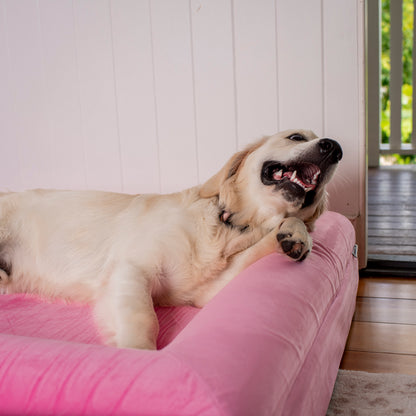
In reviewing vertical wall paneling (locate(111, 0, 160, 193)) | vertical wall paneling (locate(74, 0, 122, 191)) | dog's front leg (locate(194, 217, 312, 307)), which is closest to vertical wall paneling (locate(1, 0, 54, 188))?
vertical wall paneling (locate(74, 0, 122, 191))

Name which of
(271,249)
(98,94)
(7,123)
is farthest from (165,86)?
(271,249)

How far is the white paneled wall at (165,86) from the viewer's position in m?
2.44

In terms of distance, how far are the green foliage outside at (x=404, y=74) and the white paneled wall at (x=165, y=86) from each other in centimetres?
430

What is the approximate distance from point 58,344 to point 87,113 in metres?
2.08

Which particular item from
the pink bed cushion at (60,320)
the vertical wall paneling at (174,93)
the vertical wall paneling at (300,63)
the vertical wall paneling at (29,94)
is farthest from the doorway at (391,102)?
the pink bed cushion at (60,320)

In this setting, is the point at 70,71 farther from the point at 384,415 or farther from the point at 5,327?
the point at 384,415

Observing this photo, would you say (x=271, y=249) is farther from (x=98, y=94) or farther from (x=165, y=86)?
(x=98, y=94)

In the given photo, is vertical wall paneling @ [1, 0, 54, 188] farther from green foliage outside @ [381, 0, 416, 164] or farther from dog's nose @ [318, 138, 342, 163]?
green foliage outside @ [381, 0, 416, 164]

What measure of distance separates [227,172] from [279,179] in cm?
19

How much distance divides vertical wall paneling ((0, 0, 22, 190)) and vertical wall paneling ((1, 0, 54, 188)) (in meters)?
0.02

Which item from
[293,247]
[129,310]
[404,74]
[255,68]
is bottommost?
[129,310]

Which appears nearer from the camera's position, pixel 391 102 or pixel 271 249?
pixel 271 249

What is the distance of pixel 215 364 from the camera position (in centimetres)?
93

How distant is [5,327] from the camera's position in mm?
1581
